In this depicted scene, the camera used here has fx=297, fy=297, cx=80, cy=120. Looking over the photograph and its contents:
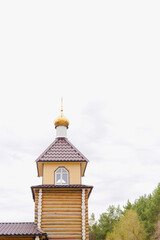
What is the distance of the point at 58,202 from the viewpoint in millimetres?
15109

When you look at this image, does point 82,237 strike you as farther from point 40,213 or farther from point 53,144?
point 53,144

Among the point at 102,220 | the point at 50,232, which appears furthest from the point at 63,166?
the point at 102,220

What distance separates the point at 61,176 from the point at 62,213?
199 cm

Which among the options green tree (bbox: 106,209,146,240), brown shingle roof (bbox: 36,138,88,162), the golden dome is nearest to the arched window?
brown shingle roof (bbox: 36,138,88,162)

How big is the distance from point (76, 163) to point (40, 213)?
3296 millimetres

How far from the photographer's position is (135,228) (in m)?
33.5

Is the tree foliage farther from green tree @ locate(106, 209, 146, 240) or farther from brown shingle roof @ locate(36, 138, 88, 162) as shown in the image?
brown shingle roof @ locate(36, 138, 88, 162)

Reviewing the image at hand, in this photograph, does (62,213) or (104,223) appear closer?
(62,213)

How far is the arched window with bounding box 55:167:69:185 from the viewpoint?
1589 centimetres

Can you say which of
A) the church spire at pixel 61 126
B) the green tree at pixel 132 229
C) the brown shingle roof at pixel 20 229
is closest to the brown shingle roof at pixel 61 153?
the church spire at pixel 61 126

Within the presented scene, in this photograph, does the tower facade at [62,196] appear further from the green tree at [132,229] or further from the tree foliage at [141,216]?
the tree foliage at [141,216]

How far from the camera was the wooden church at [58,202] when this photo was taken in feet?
46.9

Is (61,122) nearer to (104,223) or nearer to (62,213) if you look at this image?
(62,213)

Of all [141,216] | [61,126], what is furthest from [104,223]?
[61,126]
